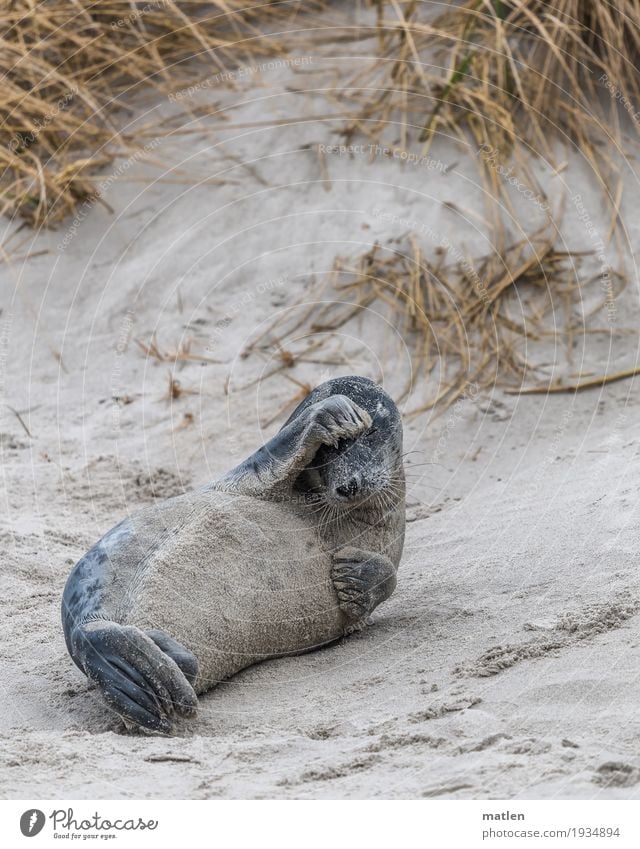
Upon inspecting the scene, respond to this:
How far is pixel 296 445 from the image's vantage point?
3824mm

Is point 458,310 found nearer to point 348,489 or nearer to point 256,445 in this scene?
point 256,445

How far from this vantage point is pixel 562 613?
3783 mm

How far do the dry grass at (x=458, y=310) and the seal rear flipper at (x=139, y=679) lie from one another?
299cm

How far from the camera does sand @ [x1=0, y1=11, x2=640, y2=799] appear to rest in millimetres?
3025

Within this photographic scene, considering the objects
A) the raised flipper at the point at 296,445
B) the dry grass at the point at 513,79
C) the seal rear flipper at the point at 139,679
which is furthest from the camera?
the dry grass at the point at 513,79

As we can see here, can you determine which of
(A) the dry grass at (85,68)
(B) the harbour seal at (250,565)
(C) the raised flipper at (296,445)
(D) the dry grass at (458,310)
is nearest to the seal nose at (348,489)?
(B) the harbour seal at (250,565)

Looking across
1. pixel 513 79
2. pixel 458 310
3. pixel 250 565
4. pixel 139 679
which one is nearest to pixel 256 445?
pixel 458 310

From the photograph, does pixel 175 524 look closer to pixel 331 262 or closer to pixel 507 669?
pixel 507 669

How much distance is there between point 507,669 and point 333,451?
2.81ft

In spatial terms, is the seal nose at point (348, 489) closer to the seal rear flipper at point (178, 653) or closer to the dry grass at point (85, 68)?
the seal rear flipper at point (178, 653)

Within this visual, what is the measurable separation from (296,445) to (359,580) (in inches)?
17.8

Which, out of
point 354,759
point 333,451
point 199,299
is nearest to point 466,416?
point 199,299

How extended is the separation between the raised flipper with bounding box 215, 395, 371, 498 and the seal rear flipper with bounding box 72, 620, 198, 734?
736 millimetres

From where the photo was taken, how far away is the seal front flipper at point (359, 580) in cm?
386
